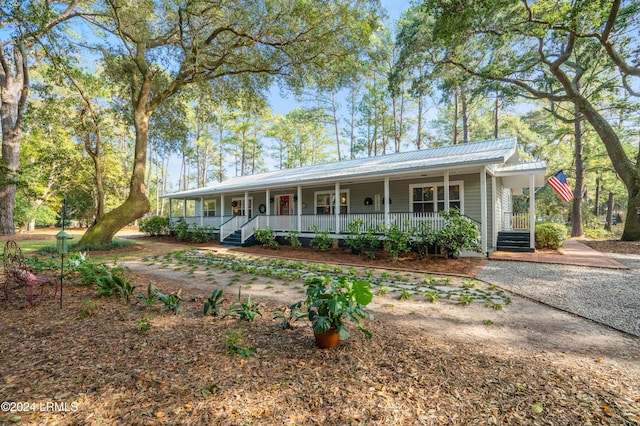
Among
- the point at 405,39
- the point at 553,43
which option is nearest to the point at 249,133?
the point at 405,39

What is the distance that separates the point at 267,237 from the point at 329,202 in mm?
3673

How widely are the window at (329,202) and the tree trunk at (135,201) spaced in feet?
25.4

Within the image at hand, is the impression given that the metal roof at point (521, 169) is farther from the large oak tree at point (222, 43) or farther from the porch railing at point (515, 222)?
the large oak tree at point (222, 43)

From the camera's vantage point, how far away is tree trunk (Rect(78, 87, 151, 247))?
10742mm

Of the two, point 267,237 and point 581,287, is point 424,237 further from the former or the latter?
point 267,237

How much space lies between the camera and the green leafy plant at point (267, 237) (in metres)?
12.1

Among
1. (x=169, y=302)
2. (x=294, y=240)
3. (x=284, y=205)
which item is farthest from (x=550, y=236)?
(x=169, y=302)

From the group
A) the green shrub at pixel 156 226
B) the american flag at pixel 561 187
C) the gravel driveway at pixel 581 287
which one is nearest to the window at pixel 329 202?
the gravel driveway at pixel 581 287

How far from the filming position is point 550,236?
10.4 meters

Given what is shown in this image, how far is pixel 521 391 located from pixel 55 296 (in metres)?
6.20


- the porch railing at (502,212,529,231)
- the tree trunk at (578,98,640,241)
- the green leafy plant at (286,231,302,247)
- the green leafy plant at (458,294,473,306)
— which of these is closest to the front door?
the green leafy plant at (286,231,302,247)

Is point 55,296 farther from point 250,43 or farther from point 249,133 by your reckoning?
point 249,133

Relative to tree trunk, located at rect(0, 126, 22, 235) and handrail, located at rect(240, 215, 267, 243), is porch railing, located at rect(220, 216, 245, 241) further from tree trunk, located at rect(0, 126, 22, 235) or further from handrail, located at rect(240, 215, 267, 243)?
tree trunk, located at rect(0, 126, 22, 235)

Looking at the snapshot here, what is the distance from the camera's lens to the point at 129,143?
30359 mm
